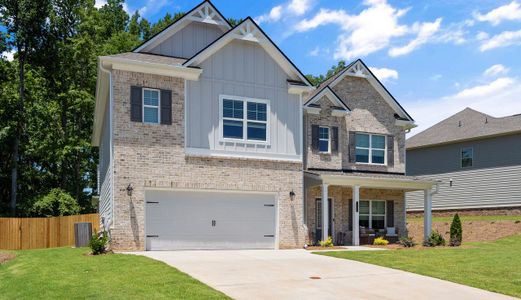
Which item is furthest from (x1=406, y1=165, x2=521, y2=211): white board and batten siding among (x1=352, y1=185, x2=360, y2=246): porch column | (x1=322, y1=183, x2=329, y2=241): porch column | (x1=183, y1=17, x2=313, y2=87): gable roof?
(x1=183, y1=17, x2=313, y2=87): gable roof

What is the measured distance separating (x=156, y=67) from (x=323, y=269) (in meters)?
9.28

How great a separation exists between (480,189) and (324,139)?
13.1m

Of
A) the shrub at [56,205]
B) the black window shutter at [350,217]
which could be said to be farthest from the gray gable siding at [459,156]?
the shrub at [56,205]

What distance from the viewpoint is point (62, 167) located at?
37469mm

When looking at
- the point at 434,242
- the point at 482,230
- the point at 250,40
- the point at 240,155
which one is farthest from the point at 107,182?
the point at 482,230

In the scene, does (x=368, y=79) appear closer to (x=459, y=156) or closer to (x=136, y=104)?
(x=459, y=156)

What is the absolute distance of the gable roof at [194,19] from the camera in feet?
70.4

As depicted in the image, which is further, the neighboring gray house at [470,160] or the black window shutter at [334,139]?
the neighboring gray house at [470,160]

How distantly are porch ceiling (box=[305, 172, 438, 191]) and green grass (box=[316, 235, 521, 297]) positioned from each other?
4266 millimetres

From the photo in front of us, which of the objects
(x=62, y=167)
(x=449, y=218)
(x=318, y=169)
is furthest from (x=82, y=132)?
(x=449, y=218)

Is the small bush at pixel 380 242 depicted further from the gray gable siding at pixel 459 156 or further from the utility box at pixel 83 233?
the utility box at pixel 83 233

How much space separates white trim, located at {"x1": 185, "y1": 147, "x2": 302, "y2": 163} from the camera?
62.8 ft

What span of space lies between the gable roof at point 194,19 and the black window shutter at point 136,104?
3541mm

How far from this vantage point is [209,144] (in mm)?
19438
